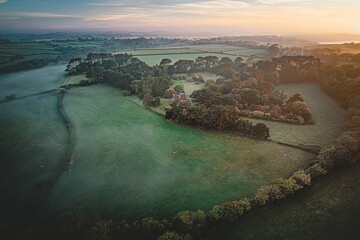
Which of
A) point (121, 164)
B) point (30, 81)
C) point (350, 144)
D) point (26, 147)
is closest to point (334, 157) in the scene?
point (350, 144)

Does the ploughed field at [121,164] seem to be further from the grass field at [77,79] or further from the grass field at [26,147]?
the grass field at [77,79]

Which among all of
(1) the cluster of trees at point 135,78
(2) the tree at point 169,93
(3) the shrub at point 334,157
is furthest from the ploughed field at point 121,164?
(1) the cluster of trees at point 135,78

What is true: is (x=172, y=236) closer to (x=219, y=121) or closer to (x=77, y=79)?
(x=219, y=121)

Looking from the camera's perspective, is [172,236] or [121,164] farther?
[121,164]


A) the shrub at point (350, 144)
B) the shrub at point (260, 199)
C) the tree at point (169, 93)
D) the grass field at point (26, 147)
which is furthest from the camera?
the tree at point (169, 93)

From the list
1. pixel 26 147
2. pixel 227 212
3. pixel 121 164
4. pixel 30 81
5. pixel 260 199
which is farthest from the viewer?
pixel 30 81

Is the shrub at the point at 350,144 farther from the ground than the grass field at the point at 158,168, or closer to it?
farther from the ground

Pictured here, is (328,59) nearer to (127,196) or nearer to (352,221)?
(352,221)
